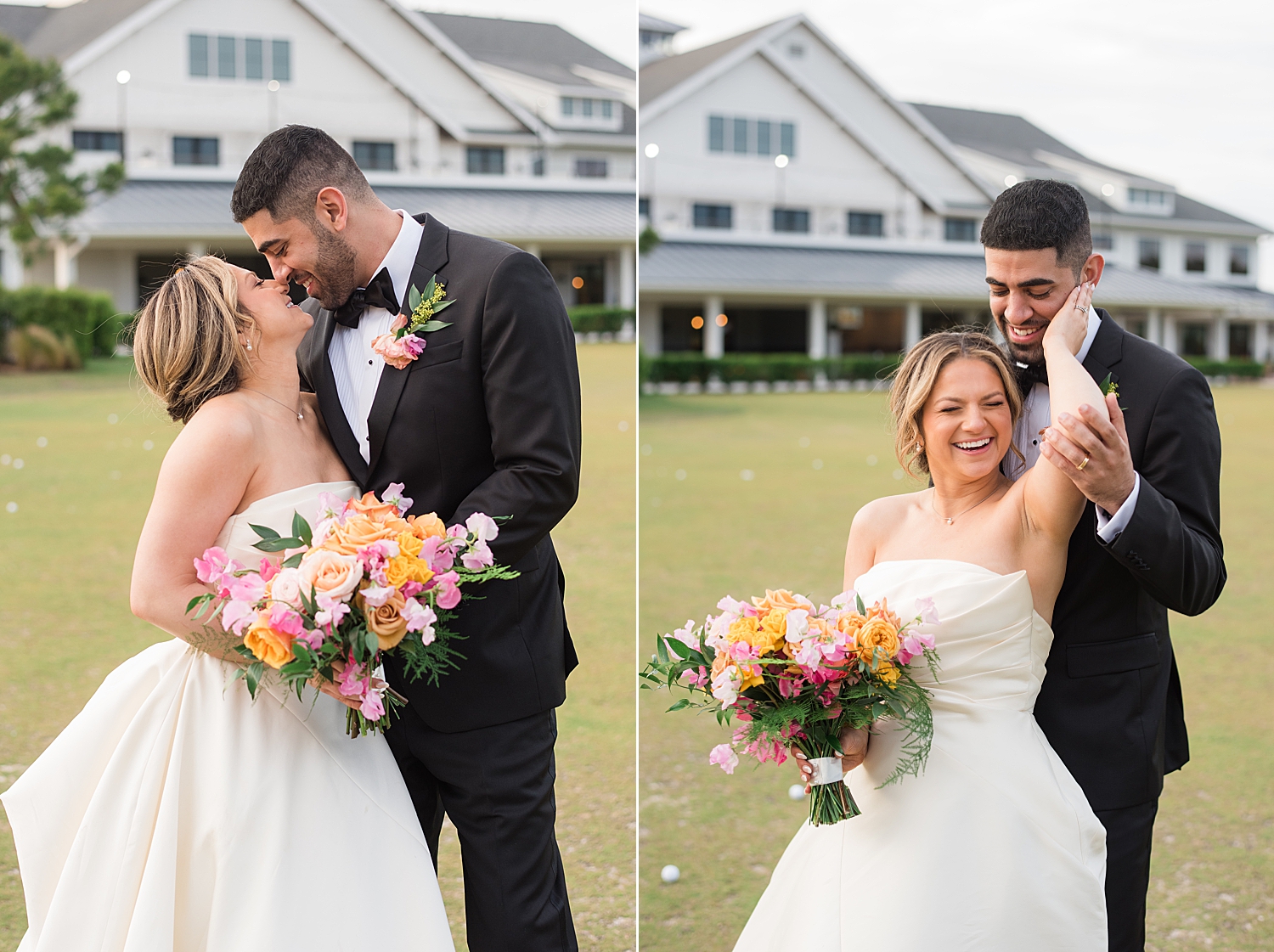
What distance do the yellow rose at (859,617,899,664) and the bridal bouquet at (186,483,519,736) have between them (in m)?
0.81

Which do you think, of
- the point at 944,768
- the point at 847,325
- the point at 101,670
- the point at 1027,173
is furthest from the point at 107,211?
the point at 1027,173

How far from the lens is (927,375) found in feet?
9.27

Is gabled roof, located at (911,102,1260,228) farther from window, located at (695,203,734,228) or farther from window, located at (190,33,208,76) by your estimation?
window, located at (190,33,208,76)

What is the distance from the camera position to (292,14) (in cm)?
3716

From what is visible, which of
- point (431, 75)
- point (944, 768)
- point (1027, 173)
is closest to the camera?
point (944, 768)

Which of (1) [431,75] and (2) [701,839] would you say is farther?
(1) [431,75]

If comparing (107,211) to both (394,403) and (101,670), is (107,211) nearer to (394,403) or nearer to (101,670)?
(101,670)

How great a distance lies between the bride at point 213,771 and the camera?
267 centimetres

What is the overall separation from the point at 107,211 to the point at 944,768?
33991 millimetres

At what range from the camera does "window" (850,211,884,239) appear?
43969 millimetres

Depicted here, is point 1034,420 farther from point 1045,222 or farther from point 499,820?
point 499,820

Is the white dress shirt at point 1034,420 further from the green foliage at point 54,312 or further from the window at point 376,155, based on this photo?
the window at point 376,155

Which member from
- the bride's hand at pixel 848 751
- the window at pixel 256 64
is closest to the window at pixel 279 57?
the window at pixel 256 64

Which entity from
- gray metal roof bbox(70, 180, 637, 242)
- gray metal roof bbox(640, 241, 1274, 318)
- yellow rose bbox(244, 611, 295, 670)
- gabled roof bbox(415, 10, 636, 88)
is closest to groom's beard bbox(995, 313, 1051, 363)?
yellow rose bbox(244, 611, 295, 670)
